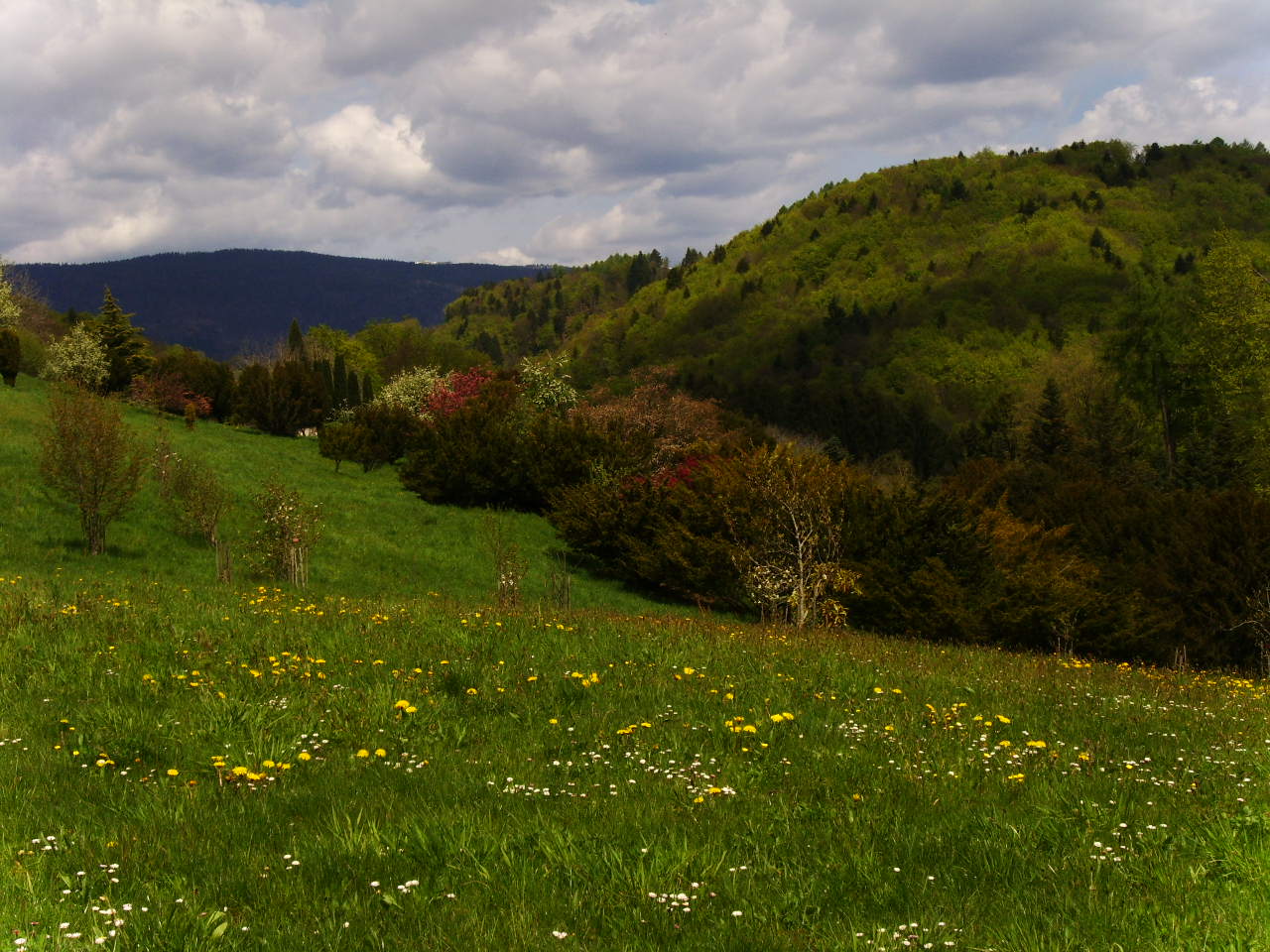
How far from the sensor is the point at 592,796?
16.5 ft

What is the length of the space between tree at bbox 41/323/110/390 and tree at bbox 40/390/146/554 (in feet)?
93.0

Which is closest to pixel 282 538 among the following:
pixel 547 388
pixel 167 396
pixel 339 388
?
pixel 547 388

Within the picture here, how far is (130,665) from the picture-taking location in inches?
285

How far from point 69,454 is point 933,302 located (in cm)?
Answer: 16791

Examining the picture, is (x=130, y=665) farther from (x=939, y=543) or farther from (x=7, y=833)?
(x=939, y=543)

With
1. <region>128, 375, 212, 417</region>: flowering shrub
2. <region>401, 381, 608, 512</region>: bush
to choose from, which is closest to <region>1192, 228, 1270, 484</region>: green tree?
<region>401, 381, 608, 512</region>: bush

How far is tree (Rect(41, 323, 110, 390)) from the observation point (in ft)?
156

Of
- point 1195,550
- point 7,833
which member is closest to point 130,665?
point 7,833

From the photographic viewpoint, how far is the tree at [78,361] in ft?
Result: 156

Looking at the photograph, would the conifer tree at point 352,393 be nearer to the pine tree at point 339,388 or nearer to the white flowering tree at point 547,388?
the pine tree at point 339,388

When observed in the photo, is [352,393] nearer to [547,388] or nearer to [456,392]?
[456,392]

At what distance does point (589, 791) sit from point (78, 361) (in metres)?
52.4

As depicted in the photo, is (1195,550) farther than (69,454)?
Yes

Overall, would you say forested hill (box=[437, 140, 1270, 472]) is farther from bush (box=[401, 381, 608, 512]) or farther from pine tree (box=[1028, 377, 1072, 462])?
bush (box=[401, 381, 608, 512])
